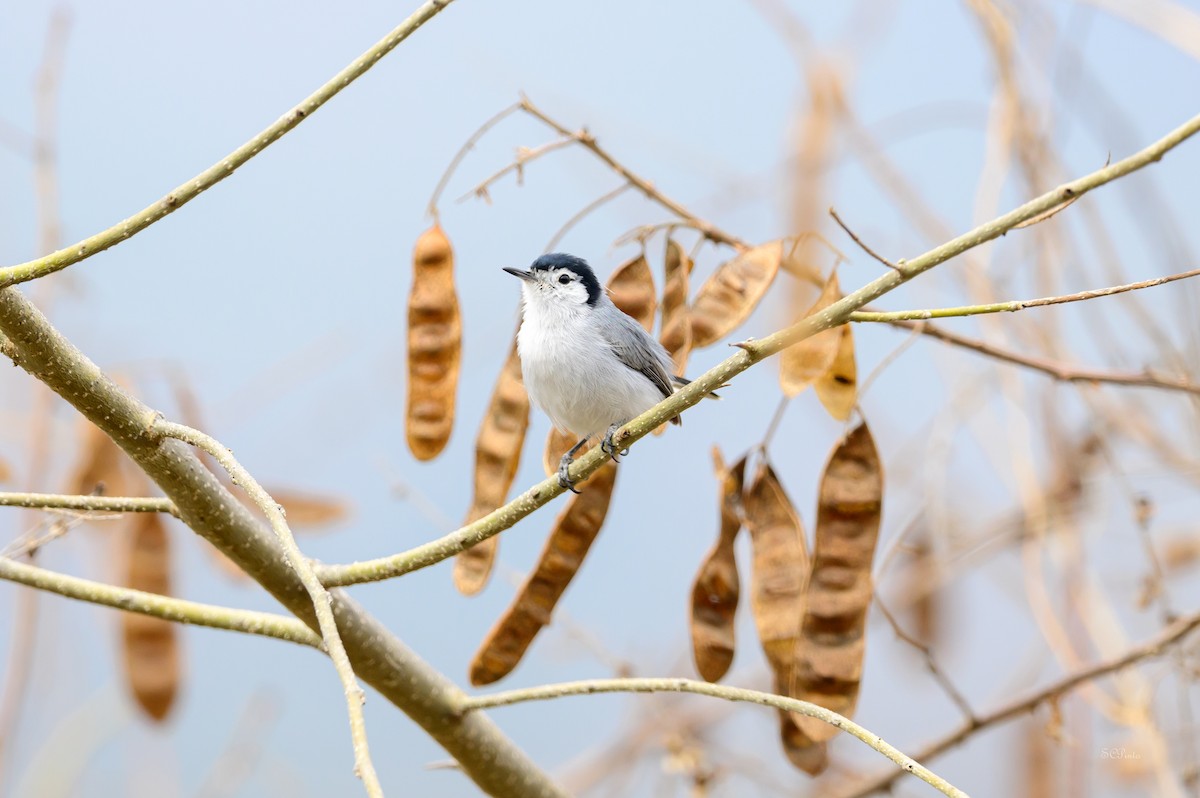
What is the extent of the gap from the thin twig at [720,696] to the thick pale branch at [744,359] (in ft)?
1.05

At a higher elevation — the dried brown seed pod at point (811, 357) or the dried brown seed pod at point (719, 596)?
the dried brown seed pod at point (811, 357)

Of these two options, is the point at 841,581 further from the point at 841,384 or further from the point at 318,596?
the point at 318,596

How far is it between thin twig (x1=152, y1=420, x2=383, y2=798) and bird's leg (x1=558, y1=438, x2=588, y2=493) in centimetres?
51

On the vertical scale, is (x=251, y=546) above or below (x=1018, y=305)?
above

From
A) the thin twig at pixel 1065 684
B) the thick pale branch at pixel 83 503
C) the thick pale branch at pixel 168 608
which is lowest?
the thin twig at pixel 1065 684

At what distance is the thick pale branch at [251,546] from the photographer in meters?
1.63

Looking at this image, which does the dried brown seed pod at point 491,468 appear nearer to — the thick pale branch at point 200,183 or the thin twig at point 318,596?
the thin twig at point 318,596

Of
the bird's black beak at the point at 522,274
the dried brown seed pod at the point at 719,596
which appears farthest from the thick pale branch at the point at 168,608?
the bird's black beak at the point at 522,274

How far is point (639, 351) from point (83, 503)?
1.52 metres

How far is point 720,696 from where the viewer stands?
172 cm

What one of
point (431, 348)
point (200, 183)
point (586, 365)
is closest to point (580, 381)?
point (586, 365)

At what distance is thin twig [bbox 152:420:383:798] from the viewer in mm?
1093

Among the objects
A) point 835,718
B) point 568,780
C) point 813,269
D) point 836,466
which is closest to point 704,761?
point 568,780

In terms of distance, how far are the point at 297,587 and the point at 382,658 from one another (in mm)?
223
